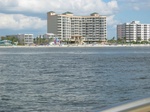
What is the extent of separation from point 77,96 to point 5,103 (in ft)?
17.9

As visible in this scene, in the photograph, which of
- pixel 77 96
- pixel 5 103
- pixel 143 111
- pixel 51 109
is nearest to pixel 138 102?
pixel 143 111

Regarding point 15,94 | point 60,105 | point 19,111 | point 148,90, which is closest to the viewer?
point 19,111

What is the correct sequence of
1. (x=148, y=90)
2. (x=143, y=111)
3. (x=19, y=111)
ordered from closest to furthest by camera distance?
1. (x=143, y=111)
2. (x=19, y=111)
3. (x=148, y=90)

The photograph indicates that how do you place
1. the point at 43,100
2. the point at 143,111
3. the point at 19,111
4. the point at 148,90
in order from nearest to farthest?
1. the point at 143,111
2. the point at 19,111
3. the point at 43,100
4. the point at 148,90

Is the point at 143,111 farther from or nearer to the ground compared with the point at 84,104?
farther from the ground

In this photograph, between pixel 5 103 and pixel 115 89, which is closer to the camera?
pixel 5 103

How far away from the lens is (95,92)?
1254 inches

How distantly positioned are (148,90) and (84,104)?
31.8 ft

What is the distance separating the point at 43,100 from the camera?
27.3 metres

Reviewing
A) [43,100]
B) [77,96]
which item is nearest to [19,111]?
[43,100]

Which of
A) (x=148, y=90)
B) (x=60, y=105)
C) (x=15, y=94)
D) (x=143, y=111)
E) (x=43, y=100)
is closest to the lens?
(x=143, y=111)

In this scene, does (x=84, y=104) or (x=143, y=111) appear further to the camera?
(x=84, y=104)

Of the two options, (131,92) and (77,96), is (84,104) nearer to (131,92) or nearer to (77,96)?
(77,96)

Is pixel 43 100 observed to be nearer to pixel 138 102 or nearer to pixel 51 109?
pixel 51 109
